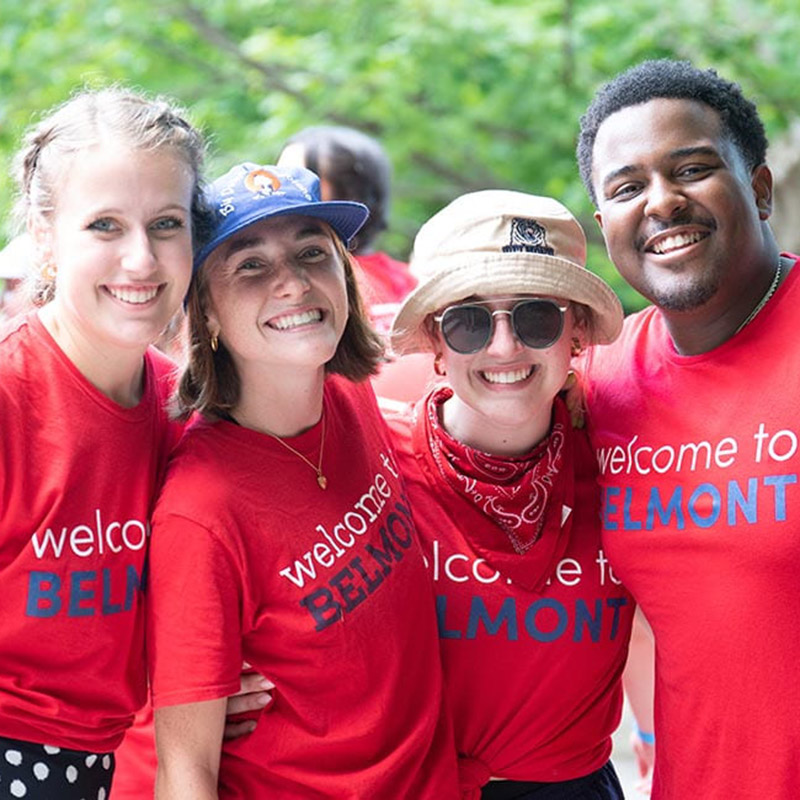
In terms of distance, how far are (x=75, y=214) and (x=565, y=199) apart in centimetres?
546

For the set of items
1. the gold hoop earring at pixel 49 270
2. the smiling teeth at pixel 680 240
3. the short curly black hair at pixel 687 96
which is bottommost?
the gold hoop earring at pixel 49 270

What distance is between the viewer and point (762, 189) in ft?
9.61

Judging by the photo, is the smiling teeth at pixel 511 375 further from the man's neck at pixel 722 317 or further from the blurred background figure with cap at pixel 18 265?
the blurred background figure with cap at pixel 18 265

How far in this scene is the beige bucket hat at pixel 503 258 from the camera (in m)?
2.78

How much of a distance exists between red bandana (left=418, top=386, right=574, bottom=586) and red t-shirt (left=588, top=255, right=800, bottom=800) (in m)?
0.12

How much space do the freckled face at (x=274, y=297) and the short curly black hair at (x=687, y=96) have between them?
721 millimetres

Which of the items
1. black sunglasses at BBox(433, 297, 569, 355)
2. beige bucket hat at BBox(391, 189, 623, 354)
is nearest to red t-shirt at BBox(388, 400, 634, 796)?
black sunglasses at BBox(433, 297, 569, 355)

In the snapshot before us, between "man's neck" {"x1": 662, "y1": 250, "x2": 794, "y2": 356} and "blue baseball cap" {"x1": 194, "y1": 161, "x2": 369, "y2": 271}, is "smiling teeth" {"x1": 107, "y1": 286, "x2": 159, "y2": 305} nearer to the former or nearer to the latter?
"blue baseball cap" {"x1": 194, "y1": 161, "x2": 369, "y2": 271}

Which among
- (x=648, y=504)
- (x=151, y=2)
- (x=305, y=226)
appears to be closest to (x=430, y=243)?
(x=305, y=226)

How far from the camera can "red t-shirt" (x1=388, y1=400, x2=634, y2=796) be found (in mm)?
2816

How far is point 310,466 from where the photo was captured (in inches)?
108

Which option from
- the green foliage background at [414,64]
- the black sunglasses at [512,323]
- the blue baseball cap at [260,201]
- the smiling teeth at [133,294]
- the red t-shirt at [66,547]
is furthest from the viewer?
the green foliage background at [414,64]

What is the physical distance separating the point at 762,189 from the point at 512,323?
26.8 inches

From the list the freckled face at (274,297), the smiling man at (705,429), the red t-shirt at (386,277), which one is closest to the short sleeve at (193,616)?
the freckled face at (274,297)
